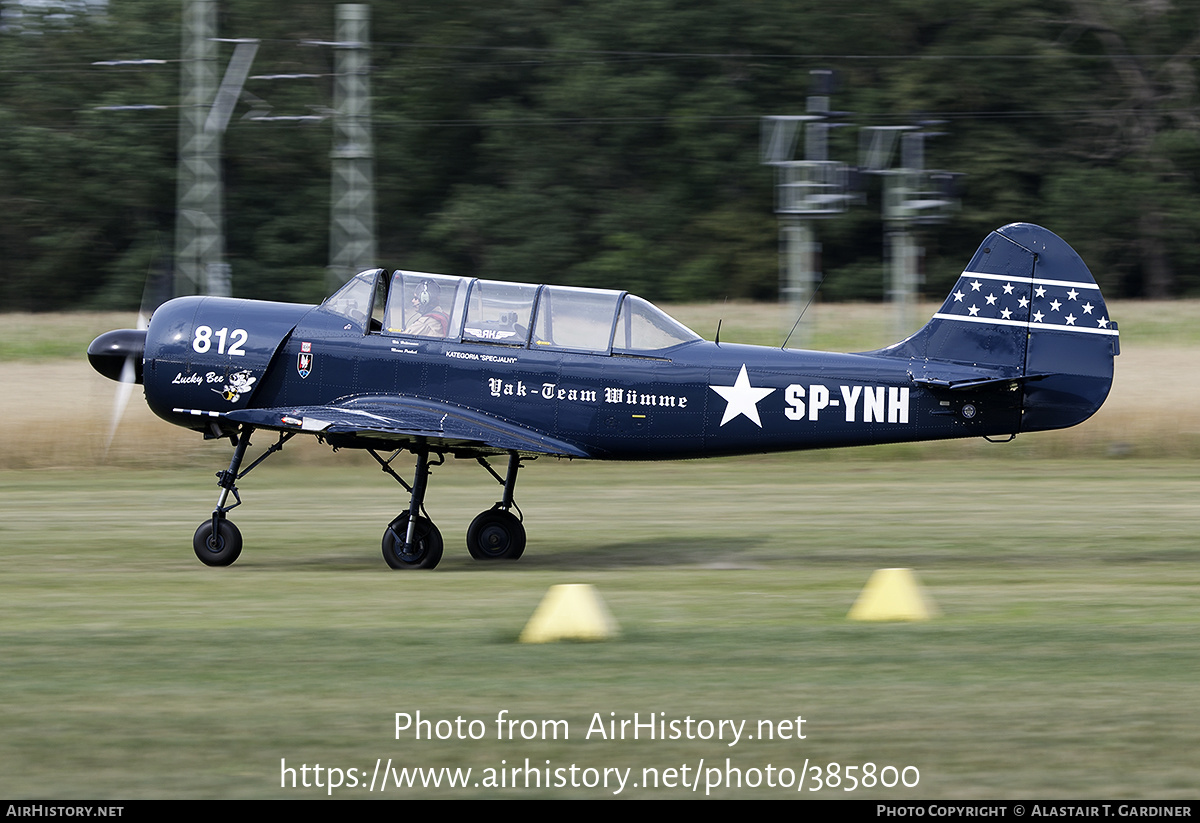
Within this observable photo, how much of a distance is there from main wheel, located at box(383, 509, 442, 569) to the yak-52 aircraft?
1 cm

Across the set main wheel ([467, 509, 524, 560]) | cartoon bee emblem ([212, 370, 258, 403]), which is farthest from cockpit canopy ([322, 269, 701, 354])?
main wheel ([467, 509, 524, 560])

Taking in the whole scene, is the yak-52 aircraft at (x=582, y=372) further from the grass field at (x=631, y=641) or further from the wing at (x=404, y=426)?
the grass field at (x=631, y=641)

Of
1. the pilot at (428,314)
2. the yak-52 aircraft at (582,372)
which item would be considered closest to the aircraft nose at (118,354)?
the yak-52 aircraft at (582,372)

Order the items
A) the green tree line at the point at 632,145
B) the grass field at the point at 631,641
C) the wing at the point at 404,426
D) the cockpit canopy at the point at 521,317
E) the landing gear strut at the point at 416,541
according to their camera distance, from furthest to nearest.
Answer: the green tree line at the point at 632,145, the cockpit canopy at the point at 521,317, the landing gear strut at the point at 416,541, the wing at the point at 404,426, the grass field at the point at 631,641

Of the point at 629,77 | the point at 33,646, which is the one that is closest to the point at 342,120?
the point at 629,77

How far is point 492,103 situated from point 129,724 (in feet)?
133

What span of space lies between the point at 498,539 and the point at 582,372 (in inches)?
71.0

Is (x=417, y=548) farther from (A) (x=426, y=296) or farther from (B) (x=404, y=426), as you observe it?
(A) (x=426, y=296)

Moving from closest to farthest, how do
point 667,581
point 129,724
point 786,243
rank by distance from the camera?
point 129,724 < point 667,581 < point 786,243

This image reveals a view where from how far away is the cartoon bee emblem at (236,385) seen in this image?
12.5 m

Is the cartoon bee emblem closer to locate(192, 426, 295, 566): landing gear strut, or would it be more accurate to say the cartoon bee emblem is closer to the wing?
the wing

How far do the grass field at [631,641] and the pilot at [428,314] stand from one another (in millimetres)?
2119

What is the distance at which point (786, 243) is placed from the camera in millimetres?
41406
